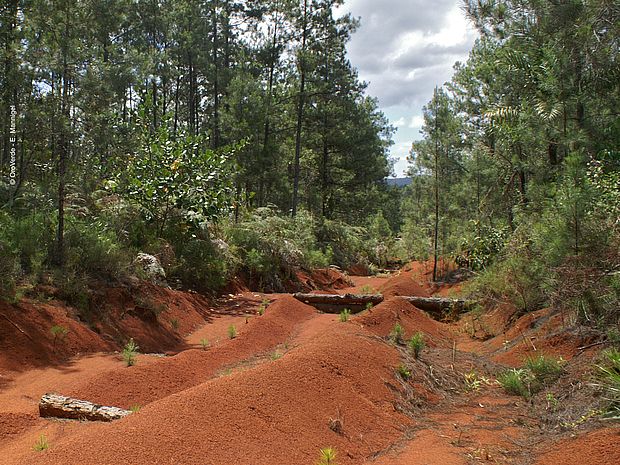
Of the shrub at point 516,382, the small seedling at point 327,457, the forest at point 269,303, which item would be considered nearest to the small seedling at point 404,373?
the forest at point 269,303

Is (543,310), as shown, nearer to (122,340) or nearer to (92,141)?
(122,340)

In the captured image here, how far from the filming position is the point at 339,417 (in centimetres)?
532

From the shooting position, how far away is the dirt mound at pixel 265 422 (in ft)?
12.7

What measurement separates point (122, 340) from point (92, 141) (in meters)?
3.85

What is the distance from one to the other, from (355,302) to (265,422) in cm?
884

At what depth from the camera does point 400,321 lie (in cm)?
1051

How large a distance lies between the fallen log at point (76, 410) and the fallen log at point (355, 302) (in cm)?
842

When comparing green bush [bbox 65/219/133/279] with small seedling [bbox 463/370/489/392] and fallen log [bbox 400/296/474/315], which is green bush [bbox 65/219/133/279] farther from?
fallen log [bbox 400/296/474/315]

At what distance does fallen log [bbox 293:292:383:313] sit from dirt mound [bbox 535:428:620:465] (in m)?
8.61

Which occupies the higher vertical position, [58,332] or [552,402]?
[58,332]

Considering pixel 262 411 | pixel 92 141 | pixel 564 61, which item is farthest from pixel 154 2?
pixel 262 411

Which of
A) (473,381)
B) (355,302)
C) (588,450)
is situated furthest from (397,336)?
(588,450)

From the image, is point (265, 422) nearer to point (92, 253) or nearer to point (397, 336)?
point (397, 336)

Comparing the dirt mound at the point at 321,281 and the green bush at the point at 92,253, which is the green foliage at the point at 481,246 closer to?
the dirt mound at the point at 321,281
